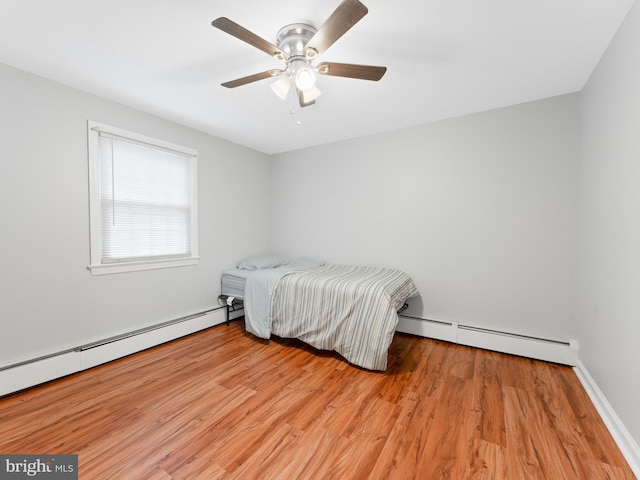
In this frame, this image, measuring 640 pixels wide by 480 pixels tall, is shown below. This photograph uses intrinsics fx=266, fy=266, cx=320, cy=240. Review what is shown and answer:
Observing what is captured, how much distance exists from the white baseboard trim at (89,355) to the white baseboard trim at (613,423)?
3528mm

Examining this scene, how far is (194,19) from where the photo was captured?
4.97 feet

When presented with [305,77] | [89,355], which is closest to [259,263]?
[89,355]

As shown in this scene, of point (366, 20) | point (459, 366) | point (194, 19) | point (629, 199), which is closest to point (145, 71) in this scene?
point (194, 19)

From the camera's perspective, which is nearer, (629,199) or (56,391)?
(629,199)

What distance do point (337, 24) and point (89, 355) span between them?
306 cm

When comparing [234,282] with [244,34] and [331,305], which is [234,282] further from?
[244,34]

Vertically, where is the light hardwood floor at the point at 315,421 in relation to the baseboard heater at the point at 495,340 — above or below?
below

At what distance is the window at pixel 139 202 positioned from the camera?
2.40m

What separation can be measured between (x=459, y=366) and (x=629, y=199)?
1.71 metres

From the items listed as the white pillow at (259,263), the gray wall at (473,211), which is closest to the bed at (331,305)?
the white pillow at (259,263)

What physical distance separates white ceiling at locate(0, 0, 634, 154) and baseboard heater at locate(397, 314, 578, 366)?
2233mm

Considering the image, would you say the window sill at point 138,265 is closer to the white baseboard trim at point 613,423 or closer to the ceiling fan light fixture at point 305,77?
the ceiling fan light fixture at point 305,77

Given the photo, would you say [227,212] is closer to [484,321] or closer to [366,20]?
[366,20]

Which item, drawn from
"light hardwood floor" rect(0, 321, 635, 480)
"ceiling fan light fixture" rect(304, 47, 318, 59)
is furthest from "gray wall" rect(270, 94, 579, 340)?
"ceiling fan light fixture" rect(304, 47, 318, 59)
